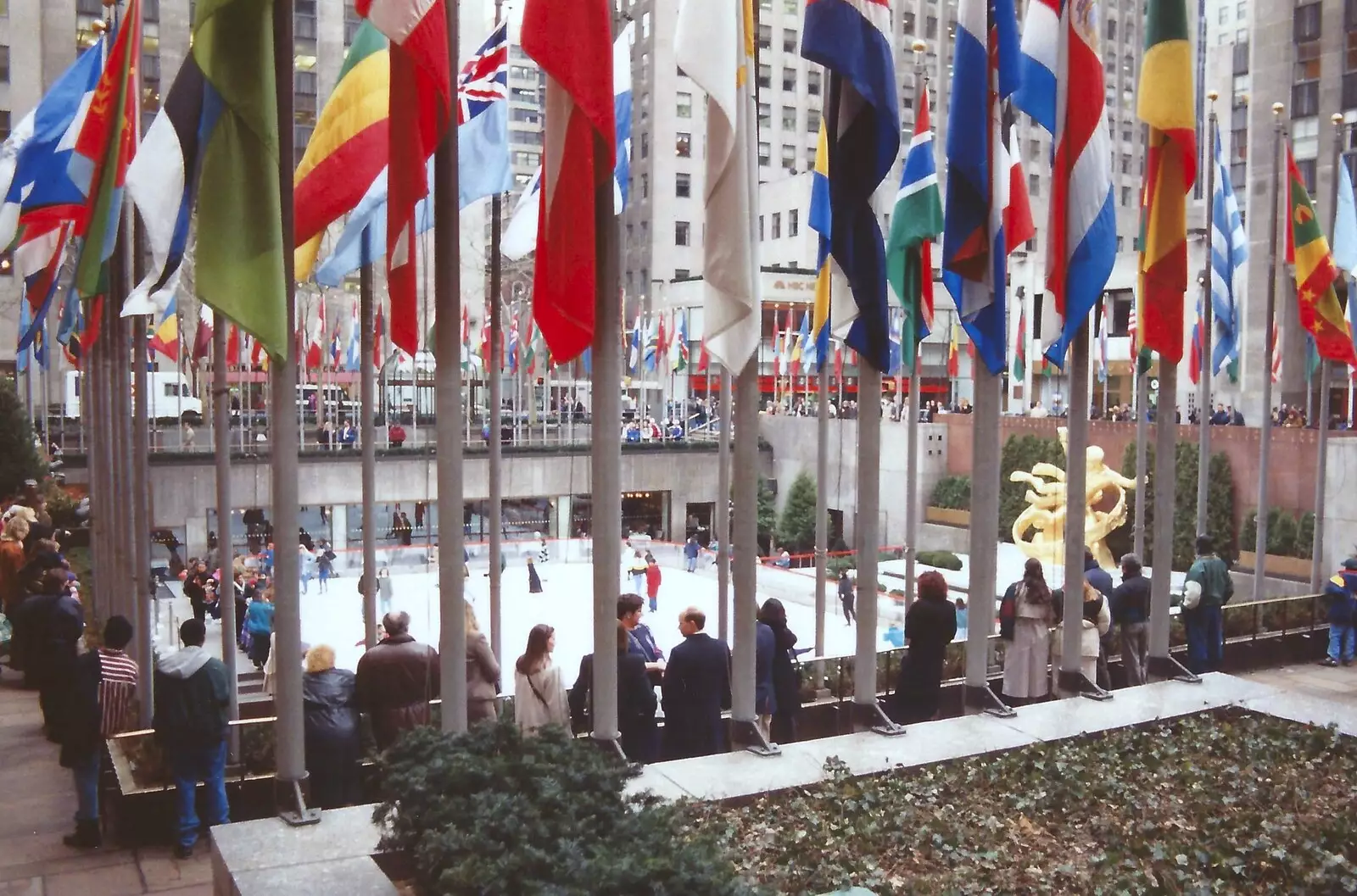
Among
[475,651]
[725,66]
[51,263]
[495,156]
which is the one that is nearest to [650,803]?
[475,651]

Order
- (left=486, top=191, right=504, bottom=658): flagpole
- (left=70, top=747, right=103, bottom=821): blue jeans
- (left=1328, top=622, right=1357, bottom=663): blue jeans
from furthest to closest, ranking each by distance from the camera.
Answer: (left=1328, top=622, right=1357, bottom=663): blue jeans → (left=486, top=191, right=504, bottom=658): flagpole → (left=70, top=747, right=103, bottom=821): blue jeans

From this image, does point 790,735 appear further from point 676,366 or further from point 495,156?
point 676,366

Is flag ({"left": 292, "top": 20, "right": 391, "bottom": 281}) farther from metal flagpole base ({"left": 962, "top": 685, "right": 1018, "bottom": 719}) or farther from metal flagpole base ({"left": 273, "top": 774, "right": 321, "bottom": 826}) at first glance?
metal flagpole base ({"left": 962, "top": 685, "right": 1018, "bottom": 719})

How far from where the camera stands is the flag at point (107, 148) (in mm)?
9406

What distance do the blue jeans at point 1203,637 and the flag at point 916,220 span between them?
4547mm

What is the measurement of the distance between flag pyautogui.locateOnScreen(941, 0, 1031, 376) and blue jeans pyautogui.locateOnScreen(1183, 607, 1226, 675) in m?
5.23

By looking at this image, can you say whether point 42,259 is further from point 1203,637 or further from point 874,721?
point 1203,637

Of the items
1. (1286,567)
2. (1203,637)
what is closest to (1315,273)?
(1203,637)

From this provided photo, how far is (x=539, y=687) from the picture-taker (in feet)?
26.9

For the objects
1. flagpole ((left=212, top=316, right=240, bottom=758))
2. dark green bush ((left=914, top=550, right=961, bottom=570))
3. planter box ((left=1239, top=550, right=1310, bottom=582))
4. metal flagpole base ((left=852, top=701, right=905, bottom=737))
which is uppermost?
flagpole ((left=212, top=316, right=240, bottom=758))

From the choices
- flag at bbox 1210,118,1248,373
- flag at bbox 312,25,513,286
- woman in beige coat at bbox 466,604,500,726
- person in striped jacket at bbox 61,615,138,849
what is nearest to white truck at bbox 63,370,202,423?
flag at bbox 312,25,513,286

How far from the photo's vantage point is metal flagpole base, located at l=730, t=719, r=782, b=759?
798cm

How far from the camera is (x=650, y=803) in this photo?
5.68 meters

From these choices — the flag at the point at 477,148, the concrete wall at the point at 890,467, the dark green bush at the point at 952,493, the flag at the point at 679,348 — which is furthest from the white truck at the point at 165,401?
the flag at the point at 477,148
